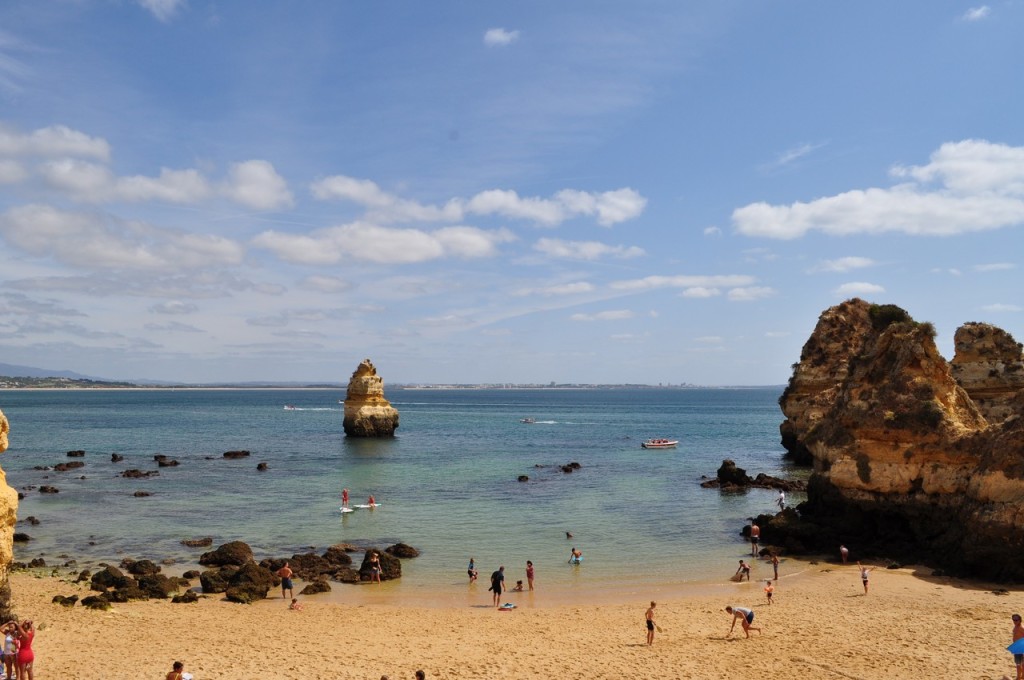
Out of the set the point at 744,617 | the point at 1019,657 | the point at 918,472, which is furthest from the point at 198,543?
the point at 918,472

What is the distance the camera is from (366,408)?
247 feet

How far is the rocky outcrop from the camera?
142 ft

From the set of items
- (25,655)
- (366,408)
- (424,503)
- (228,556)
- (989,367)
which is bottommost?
(424,503)

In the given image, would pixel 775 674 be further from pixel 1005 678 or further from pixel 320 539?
pixel 320 539

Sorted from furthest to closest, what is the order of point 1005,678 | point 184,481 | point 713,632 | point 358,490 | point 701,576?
point 184,481
point 358,490
point 701,576
point 713,632
point 1005,678

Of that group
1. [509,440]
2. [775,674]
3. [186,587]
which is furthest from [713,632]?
[509,440]

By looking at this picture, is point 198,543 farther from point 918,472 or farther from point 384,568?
point 918,472

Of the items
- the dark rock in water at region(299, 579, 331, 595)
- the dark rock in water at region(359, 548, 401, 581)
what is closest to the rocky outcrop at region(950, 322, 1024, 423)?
the dark rock in water at region(359, 548, 401, 581)

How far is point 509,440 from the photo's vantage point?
80.9 meters

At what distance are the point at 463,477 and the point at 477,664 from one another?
3286cm

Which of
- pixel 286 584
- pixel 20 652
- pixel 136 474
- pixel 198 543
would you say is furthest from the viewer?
pixel 136 474

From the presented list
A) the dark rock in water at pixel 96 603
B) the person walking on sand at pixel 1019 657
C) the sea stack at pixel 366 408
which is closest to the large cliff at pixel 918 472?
the person walking on sand at pixel 1019 657

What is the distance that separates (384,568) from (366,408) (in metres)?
51.3

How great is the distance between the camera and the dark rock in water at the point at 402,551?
90.6 ft
